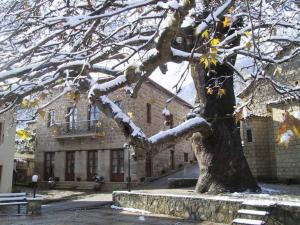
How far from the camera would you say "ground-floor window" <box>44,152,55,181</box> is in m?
30.7

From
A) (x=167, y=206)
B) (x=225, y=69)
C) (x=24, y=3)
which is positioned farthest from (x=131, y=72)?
(x=225, y=69)

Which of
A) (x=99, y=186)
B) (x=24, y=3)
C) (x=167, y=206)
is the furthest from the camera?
(x=99, y=186)

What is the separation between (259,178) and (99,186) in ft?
34.7

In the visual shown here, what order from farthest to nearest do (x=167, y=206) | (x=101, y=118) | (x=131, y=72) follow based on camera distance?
(x=101, y=118) → (x=167, y=206) → (x=131, y=72)

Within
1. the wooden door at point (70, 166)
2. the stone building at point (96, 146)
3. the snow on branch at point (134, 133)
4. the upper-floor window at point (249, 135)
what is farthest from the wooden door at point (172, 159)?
the snow on branch at point (134, 133)

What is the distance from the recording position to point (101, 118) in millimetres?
28203

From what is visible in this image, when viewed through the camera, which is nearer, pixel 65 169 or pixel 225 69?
pixel 225 69

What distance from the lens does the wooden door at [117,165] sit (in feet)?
87.2

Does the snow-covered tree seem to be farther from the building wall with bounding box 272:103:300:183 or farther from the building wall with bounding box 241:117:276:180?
the building wall with bounding box 241:117:276:180

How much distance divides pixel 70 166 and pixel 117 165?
4.74m

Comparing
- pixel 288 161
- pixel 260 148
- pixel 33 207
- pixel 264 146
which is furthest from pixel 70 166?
pixel 288 161

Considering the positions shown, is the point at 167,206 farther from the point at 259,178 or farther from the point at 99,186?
the point at 99,186

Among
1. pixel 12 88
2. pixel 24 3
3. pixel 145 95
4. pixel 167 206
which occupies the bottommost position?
pixel 167 206

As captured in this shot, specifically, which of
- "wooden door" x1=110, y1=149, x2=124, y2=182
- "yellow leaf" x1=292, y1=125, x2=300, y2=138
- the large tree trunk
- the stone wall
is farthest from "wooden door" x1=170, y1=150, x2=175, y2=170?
"yellow leaf" x1=292, y1=125, x2=300, y2=138
